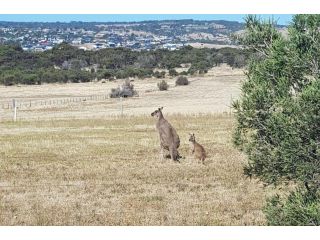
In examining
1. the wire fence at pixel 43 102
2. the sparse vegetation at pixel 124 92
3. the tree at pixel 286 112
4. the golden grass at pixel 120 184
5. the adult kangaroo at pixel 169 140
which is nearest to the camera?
the tree at pixel 286 112

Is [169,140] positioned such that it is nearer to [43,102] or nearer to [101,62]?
[43,102]

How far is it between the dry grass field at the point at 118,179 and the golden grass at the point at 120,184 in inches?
0.9

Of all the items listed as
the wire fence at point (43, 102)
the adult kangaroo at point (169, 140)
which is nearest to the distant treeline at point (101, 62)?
the wire fence at point (43, 102)

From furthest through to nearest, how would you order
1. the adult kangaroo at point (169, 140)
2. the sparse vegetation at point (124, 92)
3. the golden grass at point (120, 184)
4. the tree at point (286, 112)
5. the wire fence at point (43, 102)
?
the sparse vegetation at point (124, 92), the wire fence at point (43, 102), the adult kangaroo at point (169, 140), the golden grass at point (120, 184), the tree at point (286, 112)

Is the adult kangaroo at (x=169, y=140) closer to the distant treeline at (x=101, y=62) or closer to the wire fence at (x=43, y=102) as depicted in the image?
the wire fence at (x=43, y=102)

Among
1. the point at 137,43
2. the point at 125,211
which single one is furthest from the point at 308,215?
the point at 137,43

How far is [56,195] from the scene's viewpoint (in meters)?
17.4

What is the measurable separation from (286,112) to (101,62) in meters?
117

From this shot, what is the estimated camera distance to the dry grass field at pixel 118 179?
15.1m

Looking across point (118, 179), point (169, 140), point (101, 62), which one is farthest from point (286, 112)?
point (101, 62)

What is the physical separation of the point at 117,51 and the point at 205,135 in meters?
100

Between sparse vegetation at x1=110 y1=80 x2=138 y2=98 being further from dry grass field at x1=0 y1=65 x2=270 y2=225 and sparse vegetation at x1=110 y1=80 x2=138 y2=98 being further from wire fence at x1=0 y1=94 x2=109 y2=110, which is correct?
dry grass field at x1=0 y1=65 x2=270 y2=225

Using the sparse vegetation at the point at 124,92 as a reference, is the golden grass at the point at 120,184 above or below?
above

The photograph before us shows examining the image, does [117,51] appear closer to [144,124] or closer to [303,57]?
[144,124]
